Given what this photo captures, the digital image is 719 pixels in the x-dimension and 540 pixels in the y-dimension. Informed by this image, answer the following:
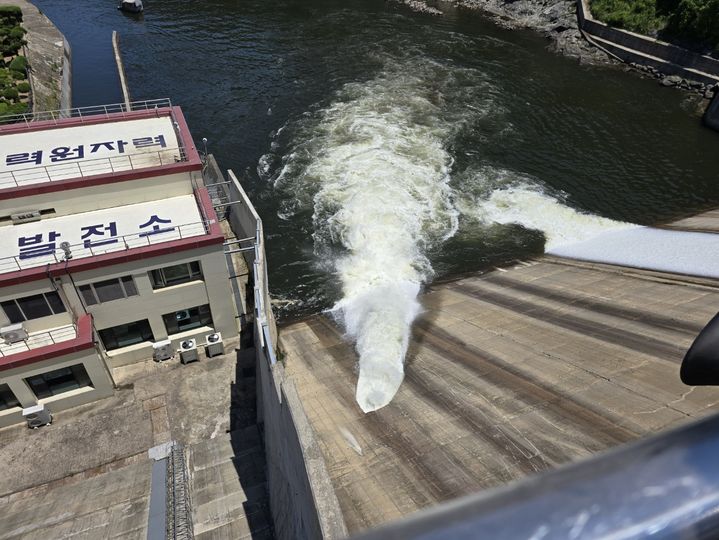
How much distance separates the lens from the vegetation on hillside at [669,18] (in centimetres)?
4122

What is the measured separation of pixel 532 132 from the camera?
119 feet

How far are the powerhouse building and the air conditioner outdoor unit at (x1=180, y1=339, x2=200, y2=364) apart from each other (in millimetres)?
429

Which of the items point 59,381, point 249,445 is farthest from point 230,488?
point 59,381

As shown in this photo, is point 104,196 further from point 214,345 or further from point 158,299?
point 214,345

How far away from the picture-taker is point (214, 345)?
19.9 meters

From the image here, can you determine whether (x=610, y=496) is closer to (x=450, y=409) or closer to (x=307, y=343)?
(x=450, y=409)

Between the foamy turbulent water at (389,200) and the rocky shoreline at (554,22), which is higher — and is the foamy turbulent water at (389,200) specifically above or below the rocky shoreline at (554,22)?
below

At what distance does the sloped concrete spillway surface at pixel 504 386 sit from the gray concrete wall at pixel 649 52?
30.3 meters

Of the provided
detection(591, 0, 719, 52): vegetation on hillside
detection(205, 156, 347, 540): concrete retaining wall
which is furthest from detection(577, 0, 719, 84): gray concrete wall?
detection(205, 156, 347, 540): concrete retaining wall

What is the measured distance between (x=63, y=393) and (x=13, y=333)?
2913 mm

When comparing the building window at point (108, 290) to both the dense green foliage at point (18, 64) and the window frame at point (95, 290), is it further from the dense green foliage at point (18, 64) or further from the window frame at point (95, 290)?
the dense green foliage at point (18, 64)

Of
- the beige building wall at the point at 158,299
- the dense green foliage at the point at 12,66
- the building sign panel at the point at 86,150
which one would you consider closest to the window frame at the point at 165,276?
the beige building wall at the point at 158,299

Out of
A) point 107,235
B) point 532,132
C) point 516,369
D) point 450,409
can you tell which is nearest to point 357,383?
point 450,409

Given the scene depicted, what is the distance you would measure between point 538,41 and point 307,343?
150ft
